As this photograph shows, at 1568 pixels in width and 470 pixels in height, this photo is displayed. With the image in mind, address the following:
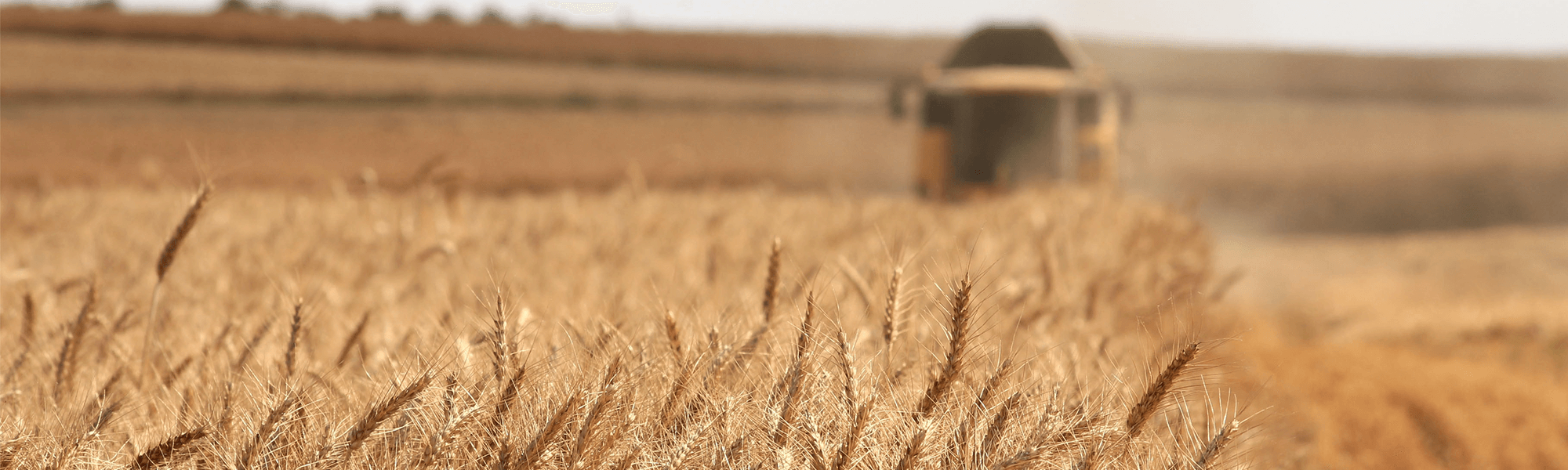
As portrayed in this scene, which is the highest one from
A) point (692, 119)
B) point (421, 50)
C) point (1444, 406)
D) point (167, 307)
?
point (167, 307)

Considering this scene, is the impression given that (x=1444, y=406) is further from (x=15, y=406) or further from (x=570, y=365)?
(x=15, y=406)

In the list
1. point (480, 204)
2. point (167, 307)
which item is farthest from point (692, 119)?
point (167, 307)

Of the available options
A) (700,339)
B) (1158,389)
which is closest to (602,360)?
(700,339)

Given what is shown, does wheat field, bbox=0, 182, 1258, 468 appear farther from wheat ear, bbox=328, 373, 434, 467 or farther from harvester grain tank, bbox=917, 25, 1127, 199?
harvester grain tank, bbox=917, 25, 1127, 199

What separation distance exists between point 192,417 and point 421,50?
1969 cm

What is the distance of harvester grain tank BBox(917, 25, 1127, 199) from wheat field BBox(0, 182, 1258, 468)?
292 cm

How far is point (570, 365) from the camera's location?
2.90 feet

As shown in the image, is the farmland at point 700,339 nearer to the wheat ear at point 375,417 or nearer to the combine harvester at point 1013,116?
the wheat ear at point 375,417

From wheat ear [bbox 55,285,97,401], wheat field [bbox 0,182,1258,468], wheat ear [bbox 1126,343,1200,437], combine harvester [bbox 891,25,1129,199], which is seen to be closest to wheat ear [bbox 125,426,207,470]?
wheat field [bbox 0,182,1258,468]

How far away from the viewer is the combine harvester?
17.4ft

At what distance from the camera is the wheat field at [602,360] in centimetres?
72

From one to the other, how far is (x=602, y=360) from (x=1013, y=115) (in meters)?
4.69

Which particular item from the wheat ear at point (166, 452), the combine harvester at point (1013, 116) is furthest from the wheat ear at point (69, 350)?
the combine harvester at point (1013, 116)

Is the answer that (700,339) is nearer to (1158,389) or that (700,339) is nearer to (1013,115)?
(1158,389)
